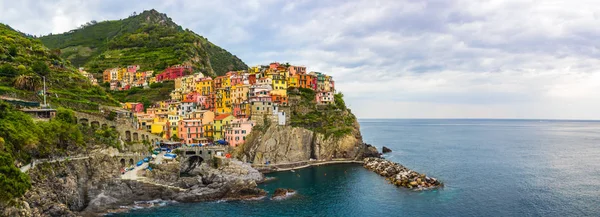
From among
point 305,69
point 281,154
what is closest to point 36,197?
point 281,154

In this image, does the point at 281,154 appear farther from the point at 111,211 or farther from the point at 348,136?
the point at 111,211

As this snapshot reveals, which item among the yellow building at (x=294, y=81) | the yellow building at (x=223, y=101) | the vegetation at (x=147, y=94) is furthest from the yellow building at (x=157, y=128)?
the yellow building at (x=294, y=81)

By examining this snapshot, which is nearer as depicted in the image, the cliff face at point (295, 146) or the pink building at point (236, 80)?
the cliff face at point (295, 146)

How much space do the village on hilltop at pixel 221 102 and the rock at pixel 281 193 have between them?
84.4ft

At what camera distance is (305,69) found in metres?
115

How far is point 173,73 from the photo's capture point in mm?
122375

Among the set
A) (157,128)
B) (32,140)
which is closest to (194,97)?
(157,128)

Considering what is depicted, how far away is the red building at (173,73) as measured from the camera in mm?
121750

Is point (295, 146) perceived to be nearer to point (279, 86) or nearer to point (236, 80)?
point (279, 86)

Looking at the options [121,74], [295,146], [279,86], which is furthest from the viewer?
[121,74]

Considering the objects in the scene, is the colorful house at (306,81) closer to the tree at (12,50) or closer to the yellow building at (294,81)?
the yellow building at (294,81)

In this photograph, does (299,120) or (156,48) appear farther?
(156,48)

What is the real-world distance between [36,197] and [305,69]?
3288 inches

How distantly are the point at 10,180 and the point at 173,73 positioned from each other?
295ft
